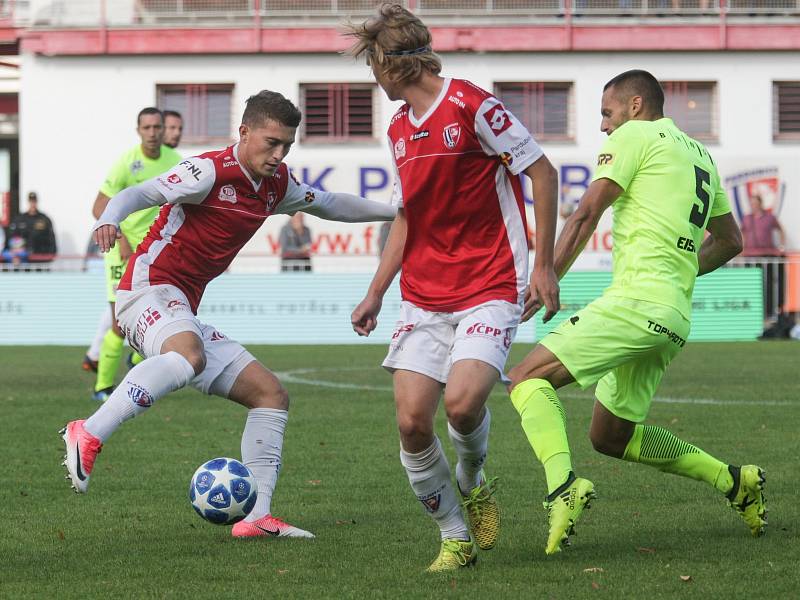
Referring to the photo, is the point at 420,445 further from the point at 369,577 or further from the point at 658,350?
the point at 658,350

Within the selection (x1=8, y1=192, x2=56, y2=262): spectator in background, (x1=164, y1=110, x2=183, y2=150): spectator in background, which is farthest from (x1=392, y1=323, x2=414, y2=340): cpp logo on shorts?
(x1=8, y1=192, x2=56, y2=262): spectator in background

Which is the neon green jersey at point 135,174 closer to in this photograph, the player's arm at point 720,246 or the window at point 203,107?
the player's arm at point 720,246

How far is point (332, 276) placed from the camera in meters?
21.3

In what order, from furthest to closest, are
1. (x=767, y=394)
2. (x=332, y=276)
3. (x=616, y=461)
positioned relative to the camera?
(x=332, y=276) < (x=767, y=394) < (x=616, y=461)

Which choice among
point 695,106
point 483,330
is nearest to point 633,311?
point 483,330

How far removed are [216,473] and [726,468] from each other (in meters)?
2.22

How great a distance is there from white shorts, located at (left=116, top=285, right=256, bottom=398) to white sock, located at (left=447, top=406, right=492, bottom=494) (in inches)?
49.2

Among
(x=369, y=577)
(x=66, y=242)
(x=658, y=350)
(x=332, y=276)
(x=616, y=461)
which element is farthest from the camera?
(x=66, y=242)

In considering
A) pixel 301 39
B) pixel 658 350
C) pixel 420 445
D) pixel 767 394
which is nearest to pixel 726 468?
pixel 658 350

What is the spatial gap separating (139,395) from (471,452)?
141 cm

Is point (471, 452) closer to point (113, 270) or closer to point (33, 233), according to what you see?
point (113, 270)

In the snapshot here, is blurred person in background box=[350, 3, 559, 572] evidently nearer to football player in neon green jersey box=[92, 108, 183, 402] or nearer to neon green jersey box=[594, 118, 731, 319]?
neon green jersey box=[594, 118, 731, 319]

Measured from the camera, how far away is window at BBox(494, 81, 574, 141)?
3028 cm

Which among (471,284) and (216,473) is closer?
(471,284)
